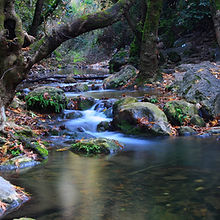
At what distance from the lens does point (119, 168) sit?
4.97 m

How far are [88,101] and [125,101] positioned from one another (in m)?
1.81

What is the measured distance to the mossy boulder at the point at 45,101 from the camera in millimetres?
9211

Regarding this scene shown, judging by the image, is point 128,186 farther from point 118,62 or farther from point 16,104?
Answer: point 118,62

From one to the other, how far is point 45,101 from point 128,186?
5734mm

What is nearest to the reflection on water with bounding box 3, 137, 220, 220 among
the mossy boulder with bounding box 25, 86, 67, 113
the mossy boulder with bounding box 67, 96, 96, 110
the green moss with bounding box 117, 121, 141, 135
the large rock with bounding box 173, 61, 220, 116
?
the green moss with bounding box 117, 121, 141, 135

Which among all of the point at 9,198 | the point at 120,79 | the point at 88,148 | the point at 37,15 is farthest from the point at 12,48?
the point at 37,15

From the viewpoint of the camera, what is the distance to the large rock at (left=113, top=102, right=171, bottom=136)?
25.5ft

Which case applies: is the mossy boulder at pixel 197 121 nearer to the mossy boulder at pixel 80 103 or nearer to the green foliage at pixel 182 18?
the mossy boulder at pixel 80 103

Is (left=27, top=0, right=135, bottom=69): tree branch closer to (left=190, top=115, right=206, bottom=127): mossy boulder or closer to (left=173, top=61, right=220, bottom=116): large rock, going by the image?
(left=173, top=61, right=220, bottom=116): large rock

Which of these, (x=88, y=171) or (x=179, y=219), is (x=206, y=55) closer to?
(x=88, y=171)

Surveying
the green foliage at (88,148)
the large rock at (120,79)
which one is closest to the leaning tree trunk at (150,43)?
the large rock at (120,79)

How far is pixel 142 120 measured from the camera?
25.9 feet

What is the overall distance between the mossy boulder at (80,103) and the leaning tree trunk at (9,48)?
12.3 ft

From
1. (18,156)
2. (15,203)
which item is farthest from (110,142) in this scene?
(15,203)
